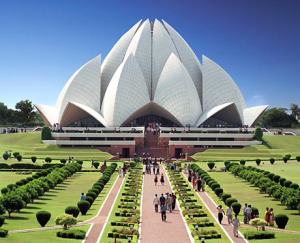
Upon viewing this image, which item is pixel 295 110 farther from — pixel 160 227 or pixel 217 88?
pixel 160 227

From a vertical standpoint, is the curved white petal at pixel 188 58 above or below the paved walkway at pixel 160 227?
above

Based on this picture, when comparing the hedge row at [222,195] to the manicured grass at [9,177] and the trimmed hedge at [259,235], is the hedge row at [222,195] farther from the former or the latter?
the manicured grass at [9,177]

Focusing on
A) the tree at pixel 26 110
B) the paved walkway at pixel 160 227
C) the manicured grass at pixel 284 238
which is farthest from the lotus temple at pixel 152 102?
the manicured grass at pixel 284 238

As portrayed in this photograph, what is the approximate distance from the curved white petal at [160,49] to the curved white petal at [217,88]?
5839 mm

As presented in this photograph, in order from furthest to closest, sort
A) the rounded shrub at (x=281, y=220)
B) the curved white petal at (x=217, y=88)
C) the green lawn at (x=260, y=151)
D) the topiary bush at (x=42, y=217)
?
the curved white petal at (x=217, y=88)
the green lawn at (x=260, y=151)
the rounded shrub at (x=281, y=220)
the topiary bush at (x=42, y=217)

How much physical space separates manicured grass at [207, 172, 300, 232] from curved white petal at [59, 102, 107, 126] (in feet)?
91.8

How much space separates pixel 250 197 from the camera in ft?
74.2

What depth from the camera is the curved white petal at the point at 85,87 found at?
59.9 meters

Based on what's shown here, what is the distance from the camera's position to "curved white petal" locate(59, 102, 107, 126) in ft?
188

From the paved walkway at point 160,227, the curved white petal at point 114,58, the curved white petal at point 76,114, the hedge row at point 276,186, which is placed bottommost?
the paved walkway at point 160,227

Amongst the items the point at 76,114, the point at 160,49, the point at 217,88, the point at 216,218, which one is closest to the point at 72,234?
the point at 216,218

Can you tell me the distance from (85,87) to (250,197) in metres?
41.5

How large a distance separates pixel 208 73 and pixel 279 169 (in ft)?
97.5

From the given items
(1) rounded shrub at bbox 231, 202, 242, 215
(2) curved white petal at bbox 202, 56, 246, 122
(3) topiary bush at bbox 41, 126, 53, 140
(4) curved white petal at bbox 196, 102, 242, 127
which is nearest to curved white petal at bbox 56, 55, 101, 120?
(3) topiary bush at bbox 41, 126, 53, 140
